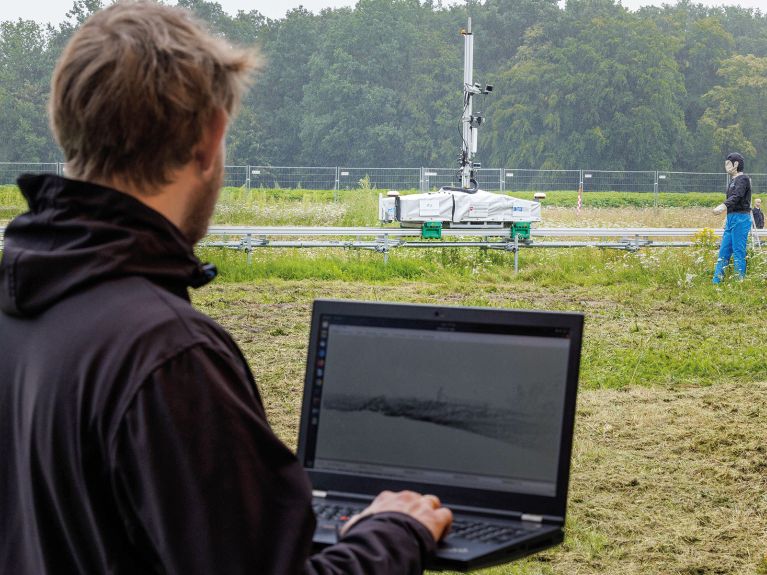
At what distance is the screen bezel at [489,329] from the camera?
144 centimetres

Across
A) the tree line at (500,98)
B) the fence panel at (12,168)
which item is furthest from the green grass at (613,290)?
the tree line at (500,98)

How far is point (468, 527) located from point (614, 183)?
31.7 m

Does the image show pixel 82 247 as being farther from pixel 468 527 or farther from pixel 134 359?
pixel 468 527

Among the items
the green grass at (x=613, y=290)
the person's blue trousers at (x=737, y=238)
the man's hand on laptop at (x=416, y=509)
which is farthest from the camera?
the person's blue trousers at (x=737, y=238)

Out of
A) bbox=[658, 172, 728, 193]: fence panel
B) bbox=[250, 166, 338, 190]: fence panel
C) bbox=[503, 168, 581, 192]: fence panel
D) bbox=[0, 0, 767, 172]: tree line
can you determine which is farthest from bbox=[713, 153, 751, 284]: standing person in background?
bbox=[0, 0, 767, 172]: tree line

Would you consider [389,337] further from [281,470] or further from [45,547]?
[45,547]

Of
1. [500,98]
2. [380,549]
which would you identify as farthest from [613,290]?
[500,98]

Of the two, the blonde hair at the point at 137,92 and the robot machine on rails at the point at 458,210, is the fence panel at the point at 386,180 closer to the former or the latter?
the robot machine on rails at the point at 458,210

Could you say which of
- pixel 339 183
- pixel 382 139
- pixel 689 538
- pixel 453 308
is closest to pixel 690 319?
pixel 689 538

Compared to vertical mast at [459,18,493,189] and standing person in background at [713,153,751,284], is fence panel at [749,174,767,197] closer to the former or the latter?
vertical mast at [459,18,493,189]

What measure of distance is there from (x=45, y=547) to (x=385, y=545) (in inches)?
15.2

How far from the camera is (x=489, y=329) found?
150cm

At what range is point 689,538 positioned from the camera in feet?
13.3

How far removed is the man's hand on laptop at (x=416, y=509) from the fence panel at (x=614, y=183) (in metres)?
31.1
